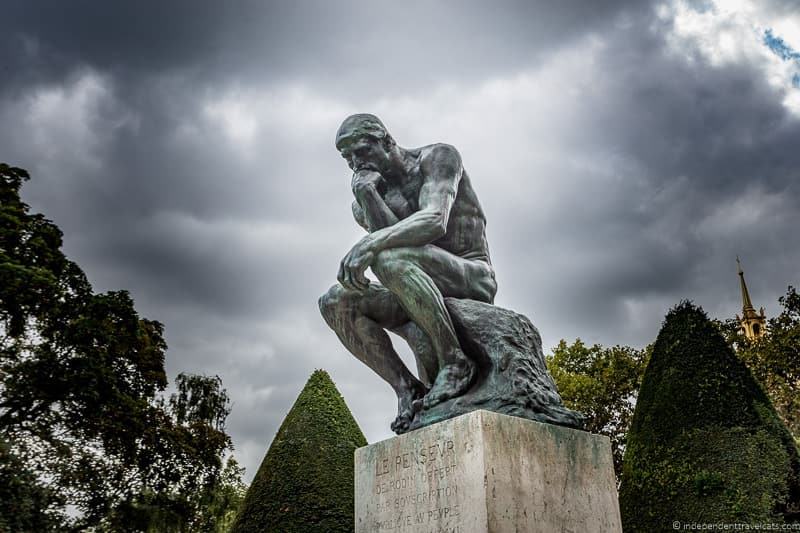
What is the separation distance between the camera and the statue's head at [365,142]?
18.5 feet

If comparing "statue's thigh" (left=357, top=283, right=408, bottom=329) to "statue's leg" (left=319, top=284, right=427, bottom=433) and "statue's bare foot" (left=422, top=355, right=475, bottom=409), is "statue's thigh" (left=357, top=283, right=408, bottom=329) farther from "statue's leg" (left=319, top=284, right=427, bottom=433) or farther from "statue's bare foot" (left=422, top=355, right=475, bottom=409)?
"statue's bare foot" (left=422, top=355, right=475, bottom=409)

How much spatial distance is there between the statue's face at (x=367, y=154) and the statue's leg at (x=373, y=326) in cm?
92

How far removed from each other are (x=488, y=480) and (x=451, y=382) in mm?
989

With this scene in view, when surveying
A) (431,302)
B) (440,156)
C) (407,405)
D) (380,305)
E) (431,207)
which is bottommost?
(407,405)

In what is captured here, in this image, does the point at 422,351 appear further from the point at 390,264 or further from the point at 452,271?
the point at 390,264

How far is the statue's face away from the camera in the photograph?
5641 millimetres

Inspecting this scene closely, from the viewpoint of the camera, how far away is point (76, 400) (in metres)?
20.9

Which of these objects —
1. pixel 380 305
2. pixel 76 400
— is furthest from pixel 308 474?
pixel 380 305

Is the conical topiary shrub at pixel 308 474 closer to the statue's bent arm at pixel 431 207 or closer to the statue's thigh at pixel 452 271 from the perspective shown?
the statue's thigh at pixel 452 271

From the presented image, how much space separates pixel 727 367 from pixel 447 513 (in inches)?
463

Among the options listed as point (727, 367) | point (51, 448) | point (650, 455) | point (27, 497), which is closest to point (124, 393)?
point (51, 448)

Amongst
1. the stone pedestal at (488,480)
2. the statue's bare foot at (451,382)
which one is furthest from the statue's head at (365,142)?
the stone pedestal at (488,480)

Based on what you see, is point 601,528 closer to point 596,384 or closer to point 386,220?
point 386,220

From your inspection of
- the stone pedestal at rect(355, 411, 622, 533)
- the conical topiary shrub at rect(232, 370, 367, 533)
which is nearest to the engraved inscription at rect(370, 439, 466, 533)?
the stone pedestal at rect(355, 411, 622, 533)
